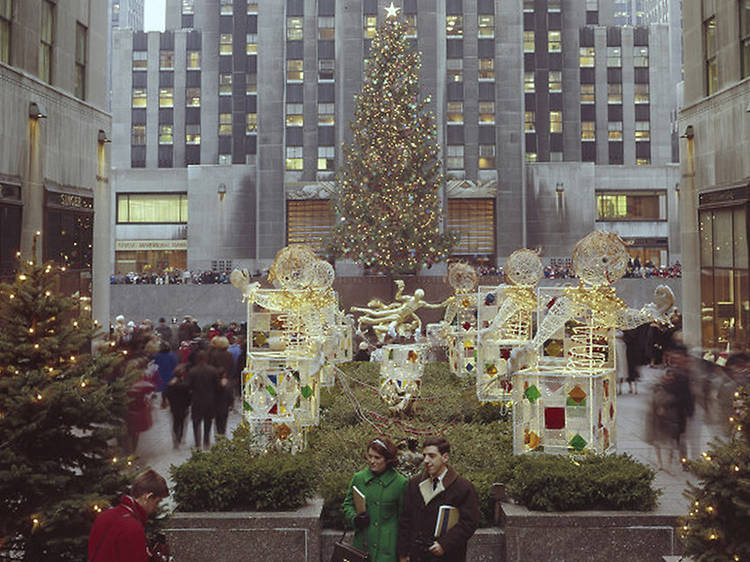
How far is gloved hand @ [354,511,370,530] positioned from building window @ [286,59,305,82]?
1936 inches

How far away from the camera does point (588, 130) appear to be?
61125 mm

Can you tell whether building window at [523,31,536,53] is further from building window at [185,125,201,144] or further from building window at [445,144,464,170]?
building window at [185,125,201,144]

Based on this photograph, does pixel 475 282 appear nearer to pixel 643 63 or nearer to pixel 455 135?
pixel 455 135

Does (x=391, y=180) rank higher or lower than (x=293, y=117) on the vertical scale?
lower

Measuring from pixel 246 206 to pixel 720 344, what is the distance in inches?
1509

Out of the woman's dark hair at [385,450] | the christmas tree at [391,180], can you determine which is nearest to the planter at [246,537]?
the woman's dark hair at [385,450]

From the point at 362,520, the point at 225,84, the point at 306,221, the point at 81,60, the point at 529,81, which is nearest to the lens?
the point at 362,520

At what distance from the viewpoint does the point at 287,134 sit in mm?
51500

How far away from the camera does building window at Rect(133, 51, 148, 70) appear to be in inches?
2416

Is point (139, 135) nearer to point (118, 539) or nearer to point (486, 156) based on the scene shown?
point (486, 156)

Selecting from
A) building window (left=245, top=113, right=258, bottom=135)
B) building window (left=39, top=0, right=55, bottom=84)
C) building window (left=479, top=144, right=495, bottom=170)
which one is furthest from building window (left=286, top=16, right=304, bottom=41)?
building window (left=39, top=0, right=55, bottom=84)

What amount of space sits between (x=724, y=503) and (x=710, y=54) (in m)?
21.0

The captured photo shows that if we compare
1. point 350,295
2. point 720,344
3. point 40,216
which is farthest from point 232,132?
point 720,344

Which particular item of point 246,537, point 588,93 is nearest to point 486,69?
point 588,93
